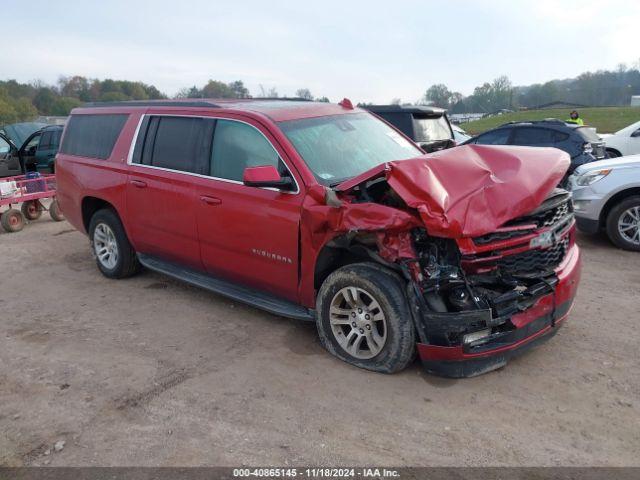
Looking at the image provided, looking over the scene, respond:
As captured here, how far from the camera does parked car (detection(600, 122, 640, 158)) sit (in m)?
11.8

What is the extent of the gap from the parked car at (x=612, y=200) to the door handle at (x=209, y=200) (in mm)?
4946

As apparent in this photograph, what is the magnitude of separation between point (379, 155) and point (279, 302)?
155 cm

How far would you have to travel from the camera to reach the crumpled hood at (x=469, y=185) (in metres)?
3.21

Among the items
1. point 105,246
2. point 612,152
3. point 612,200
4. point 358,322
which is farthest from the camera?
point 612,152

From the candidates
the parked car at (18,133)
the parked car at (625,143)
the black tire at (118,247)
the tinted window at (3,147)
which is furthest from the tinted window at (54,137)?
the parked car at (625,143)

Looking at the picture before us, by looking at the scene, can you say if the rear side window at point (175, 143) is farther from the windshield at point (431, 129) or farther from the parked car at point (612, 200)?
the windshield at point (431, 129)

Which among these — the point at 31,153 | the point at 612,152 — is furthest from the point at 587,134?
the point at 31,153

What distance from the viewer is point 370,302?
3719mm

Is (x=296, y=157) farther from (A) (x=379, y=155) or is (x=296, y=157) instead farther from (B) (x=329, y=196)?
(A) (x=379, y=155)

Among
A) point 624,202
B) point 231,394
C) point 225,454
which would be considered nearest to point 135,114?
point 231,394

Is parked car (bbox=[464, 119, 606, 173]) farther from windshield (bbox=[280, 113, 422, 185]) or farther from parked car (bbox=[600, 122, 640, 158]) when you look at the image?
windshield (bbox=[280, 113, 422, 185])

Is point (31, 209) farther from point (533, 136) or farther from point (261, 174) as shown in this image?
point (533, 136)

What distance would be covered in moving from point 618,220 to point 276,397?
17.6ft

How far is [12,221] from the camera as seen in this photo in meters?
9.16
